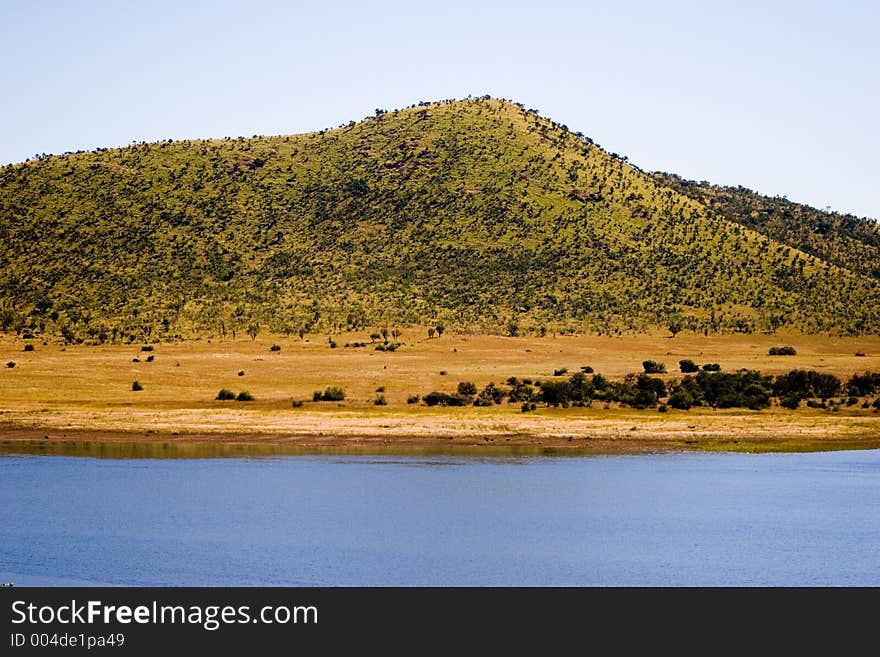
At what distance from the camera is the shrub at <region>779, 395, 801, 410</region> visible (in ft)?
218

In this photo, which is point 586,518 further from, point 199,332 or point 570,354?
point 199,332

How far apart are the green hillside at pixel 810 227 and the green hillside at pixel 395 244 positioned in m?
12.4

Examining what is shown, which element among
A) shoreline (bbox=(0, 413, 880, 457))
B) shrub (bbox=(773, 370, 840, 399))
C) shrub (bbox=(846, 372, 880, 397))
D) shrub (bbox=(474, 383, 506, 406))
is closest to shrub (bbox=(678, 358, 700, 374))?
shrub (bbox=(773, 370, 840, 399))

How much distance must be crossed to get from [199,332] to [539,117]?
223 feet

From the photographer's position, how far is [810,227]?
16562 cm

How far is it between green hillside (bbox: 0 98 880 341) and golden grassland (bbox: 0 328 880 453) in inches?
457

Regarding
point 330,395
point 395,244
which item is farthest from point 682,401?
point 395,244

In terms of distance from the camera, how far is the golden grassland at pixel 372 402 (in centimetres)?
5734

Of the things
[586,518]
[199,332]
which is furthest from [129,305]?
[586,518]

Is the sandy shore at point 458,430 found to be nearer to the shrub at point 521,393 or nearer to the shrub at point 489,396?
the shrub at point 489,396

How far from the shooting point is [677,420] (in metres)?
61.6

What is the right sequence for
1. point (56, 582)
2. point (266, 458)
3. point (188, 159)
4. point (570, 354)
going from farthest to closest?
point (188, 159) → point (570, 354) → point (266, 458) → point (56, 582)

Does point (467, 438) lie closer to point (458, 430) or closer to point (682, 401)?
point (458, 430)

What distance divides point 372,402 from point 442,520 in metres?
29.8
